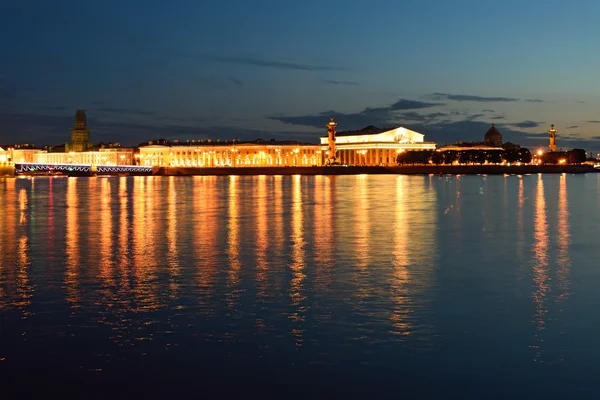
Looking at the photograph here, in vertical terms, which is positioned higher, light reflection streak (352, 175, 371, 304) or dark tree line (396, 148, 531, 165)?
dark tree line (396, 148, 531, 165)

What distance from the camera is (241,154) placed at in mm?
134875

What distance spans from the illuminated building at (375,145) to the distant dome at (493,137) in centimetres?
Result: 1676

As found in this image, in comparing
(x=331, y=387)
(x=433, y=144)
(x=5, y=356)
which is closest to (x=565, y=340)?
(x=331, y=387)

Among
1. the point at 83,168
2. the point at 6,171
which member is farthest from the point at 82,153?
the point at 6,171

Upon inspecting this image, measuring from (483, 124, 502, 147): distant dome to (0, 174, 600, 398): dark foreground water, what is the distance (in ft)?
434

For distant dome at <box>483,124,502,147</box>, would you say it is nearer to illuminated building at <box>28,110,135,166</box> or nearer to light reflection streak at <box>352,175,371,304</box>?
illuminated building at <box>28,110,135,166</box>

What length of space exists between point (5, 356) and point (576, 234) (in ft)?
48.9

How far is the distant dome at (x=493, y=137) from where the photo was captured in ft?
483

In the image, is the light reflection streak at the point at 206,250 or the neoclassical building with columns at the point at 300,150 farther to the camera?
the neoclassical building with columns at the point at 300,150

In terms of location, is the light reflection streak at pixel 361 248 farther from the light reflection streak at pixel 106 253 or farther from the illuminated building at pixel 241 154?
the illuminated building at pixel 241 154

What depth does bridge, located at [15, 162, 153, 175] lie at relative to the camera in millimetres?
110544

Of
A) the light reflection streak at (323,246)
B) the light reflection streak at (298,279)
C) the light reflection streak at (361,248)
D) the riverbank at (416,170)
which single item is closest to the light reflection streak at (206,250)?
the light reflection streak at (298,279)

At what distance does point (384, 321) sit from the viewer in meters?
8.90

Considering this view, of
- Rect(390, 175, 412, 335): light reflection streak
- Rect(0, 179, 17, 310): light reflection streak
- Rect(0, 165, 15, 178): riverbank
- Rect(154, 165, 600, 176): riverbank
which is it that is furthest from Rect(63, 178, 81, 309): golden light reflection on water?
Rect(154, 165, 600, 176): riverbank
